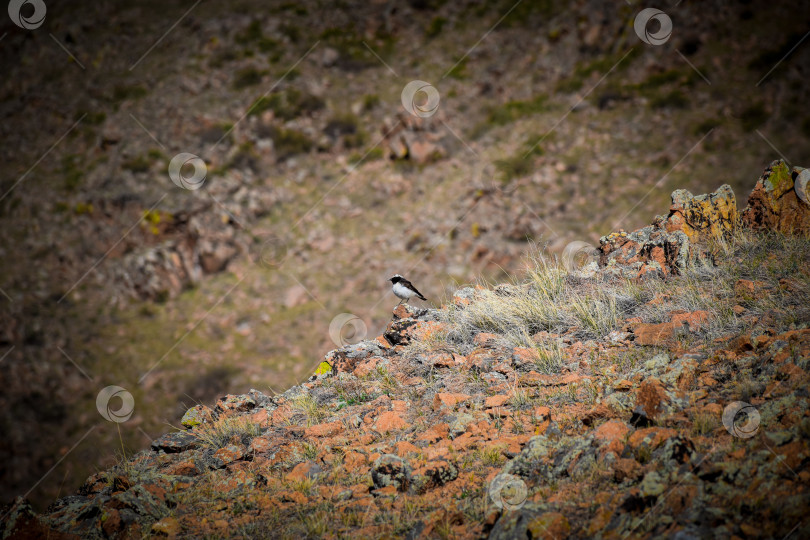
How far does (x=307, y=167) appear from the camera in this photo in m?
24.2

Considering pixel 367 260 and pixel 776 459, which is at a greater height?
pixel 367 260

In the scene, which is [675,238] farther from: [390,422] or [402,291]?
[390,422]

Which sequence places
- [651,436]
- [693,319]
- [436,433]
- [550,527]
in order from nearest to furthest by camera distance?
[550,527], [651,436], [436,433], [693,319]

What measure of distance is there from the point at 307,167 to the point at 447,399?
72.3ft

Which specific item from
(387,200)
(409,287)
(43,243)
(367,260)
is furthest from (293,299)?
(409,287)

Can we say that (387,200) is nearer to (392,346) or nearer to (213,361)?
(213,361)

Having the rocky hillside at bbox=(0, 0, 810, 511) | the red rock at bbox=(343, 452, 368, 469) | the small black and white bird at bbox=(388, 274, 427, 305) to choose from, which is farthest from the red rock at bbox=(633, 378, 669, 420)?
the rocky hillside at bbox=(0, 0, 810, 511)

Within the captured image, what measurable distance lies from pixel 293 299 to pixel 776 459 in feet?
63.4

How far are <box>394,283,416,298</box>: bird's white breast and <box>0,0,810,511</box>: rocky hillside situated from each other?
1265cm

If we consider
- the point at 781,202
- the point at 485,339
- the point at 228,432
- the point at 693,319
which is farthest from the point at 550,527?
the point at 781,202

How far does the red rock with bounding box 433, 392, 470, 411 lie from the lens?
150 inches

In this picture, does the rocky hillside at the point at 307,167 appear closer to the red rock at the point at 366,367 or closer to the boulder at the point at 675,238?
the boulder at the point at 675,238

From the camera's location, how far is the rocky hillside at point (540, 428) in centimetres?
227

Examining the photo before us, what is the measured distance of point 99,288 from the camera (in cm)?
2192
